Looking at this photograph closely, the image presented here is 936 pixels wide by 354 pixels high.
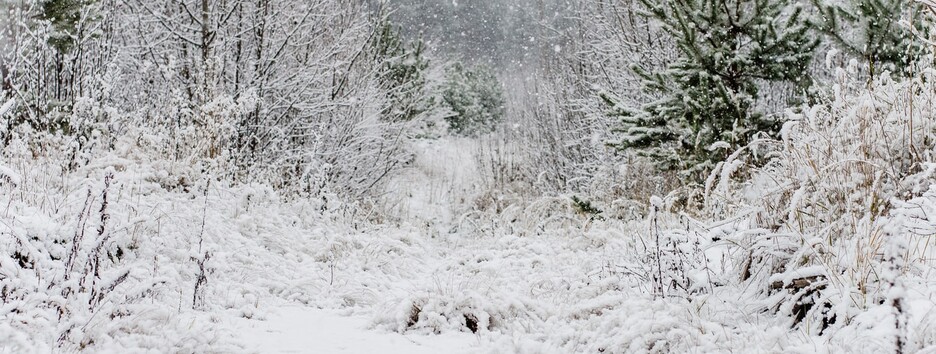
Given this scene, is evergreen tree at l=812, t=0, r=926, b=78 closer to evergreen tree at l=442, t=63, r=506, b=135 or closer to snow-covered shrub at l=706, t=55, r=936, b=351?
snow-covered shrub at l=706, t=55, r=936, b=351

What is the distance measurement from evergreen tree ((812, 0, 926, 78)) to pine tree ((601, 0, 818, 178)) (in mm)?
329

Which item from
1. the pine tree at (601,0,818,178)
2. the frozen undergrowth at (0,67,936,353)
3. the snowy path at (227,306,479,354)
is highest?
the pine tree at (601,0,818,178)

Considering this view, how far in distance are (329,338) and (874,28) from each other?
5919 mm

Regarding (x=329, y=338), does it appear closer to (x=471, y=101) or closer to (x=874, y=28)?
(x=874, y=28)

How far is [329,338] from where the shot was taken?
3.25 metres

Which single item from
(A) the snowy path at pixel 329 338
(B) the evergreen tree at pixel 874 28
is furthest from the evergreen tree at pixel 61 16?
(B) the evergreen tree at pixel 874 28

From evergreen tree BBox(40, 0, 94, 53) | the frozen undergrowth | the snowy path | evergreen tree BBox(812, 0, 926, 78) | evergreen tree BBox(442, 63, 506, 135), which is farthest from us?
evergreen tree BBox(442, 63, 506, 135)

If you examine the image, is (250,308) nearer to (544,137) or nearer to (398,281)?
(398,281)

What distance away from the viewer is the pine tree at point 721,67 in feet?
20.9

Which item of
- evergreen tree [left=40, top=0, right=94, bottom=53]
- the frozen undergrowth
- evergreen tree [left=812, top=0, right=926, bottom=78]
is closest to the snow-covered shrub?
the frozen undergrowth

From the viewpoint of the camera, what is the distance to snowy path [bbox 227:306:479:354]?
302 cm

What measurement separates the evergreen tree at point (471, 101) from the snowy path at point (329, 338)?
2158 centimetres

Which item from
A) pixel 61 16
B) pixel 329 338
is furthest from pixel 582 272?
pixel 61 16

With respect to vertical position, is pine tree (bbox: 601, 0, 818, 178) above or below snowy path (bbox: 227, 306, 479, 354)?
above
